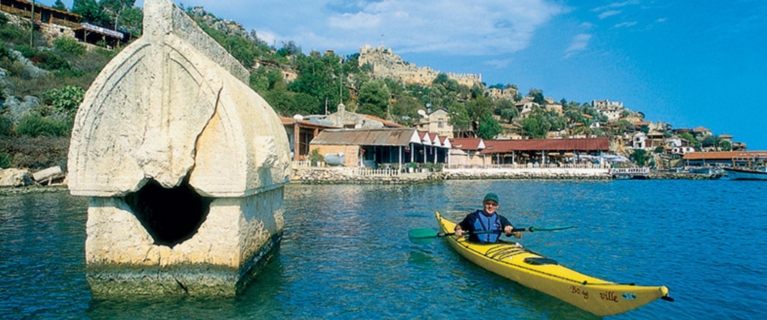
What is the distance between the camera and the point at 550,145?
54.7m

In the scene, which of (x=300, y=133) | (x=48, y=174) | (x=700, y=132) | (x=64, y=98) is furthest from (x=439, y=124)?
(x=700, y=132)

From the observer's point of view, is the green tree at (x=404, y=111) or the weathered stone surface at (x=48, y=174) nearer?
the weathered stone surface at (x=48, y=174)

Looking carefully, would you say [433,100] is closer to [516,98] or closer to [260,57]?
[260,57]

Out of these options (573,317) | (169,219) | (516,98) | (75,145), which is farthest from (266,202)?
(516,98)

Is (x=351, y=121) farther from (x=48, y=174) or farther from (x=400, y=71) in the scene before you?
(x=400, y=71)

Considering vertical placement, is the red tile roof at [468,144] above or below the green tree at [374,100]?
below

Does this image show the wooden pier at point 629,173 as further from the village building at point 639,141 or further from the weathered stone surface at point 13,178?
the weathered stone surface at point 13,178

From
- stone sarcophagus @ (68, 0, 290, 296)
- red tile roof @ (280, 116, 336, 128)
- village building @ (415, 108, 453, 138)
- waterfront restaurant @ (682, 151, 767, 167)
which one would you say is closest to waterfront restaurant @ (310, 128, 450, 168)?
red tile roof @ (280, 116, 336, 128)

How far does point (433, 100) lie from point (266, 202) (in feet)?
301

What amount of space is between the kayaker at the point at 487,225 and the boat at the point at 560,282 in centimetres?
23

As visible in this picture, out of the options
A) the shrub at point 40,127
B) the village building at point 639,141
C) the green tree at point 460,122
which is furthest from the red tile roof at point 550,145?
the village building at point 639,141

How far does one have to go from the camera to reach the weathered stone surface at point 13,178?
2809 cm

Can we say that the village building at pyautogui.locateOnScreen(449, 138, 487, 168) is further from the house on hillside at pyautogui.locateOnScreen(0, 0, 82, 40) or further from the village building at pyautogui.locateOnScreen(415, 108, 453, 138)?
the house on hillside at pyautogui.locateOnScreen(0, 0, 82, 40)

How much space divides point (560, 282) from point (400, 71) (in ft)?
411
